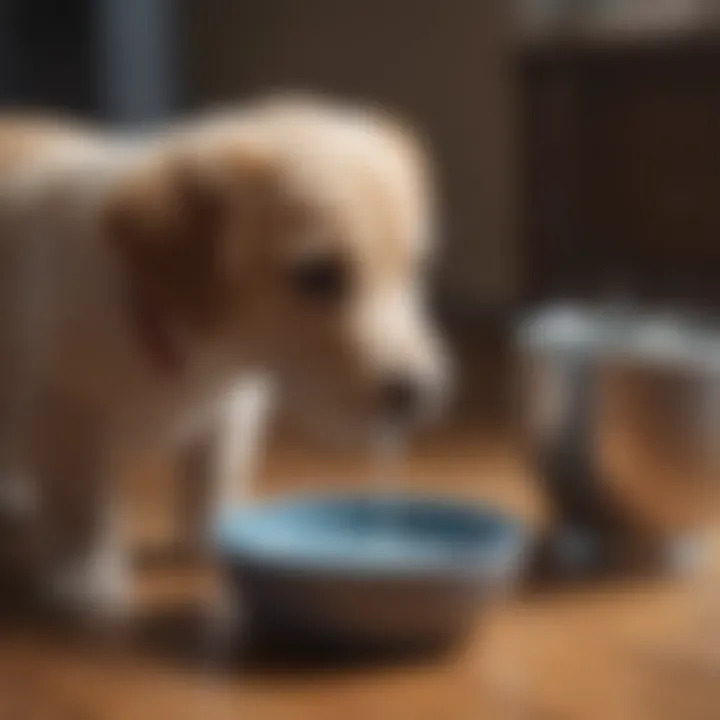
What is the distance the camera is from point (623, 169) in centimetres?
299

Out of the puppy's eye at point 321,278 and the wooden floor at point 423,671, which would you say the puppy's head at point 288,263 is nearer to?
the puppy's eye at point 321,278

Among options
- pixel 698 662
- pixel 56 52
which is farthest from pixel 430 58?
pixel 698 662

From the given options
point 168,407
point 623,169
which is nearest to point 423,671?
point 168,407

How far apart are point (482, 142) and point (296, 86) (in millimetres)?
512

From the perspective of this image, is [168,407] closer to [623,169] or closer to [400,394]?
[400,394]

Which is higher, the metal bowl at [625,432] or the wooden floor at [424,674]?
the metal bowl at [625,432]

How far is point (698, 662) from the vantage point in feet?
3.72

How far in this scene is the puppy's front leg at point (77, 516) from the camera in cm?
125

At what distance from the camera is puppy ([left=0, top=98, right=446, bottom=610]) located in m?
1.20

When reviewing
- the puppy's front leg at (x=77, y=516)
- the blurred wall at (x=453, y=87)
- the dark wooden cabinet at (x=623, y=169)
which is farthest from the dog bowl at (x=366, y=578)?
the blurred wall at (x=453, y=87)

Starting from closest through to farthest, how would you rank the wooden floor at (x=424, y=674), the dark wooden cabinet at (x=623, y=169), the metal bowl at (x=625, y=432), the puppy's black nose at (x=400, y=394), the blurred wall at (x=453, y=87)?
the wooden floor at (x=424, y=674) < the puppy's black nose at (x=400, y=394) < the metal bowl at (x=625, y=432) < the dark wooden cabinet at (x=623, y=169) < the blurred wall at (x=453, y=87)

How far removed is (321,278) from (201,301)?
87 millimetres

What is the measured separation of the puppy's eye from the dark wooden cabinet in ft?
5.48

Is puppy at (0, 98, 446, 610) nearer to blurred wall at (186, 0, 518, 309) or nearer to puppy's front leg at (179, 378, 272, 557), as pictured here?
puppy's front leg at (179, 378, 272, 557)
